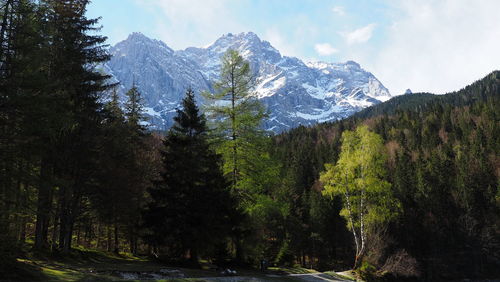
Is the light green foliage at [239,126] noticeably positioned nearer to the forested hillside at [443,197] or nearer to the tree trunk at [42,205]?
the tree trunk at [42,205]

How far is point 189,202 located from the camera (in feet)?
70.6

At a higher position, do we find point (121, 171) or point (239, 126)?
point (239, 126)

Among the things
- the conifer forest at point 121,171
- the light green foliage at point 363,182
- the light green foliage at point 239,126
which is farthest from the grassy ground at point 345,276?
the light green foliage at point 239,126

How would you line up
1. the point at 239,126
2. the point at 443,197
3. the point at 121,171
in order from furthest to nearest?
the point at 443,197 → the point at 239,126 → the point at 121,171

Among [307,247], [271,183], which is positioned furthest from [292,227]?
[271,183]

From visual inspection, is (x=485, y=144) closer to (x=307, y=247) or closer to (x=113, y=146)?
(x=307, y=247)

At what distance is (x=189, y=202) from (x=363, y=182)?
14.2 m

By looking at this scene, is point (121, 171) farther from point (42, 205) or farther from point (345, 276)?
point (345, 276)

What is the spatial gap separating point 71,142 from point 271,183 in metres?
12.1

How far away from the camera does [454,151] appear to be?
90.2 meters

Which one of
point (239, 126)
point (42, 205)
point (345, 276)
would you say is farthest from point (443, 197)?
point (42, 205)

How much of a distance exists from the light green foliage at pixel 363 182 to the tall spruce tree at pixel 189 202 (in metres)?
10.9

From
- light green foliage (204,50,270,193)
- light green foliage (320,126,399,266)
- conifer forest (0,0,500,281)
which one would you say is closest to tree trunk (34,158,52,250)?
conifer forest (0,0,500,281)

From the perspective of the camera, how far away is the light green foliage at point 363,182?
96.5ft
